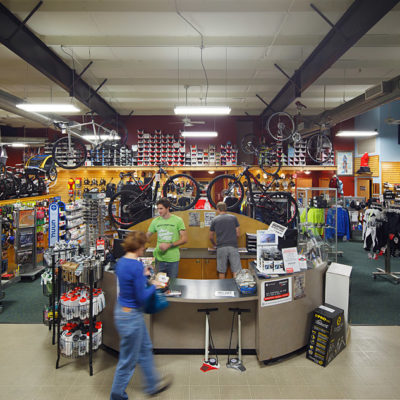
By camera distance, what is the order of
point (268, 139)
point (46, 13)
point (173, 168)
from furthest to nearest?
1. point (268, 139)
2. point (173, 168)
3. point (46, 13)

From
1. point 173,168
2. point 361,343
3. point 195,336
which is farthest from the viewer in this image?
point 173,168

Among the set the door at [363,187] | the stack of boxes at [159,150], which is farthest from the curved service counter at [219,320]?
the door at [363,187]

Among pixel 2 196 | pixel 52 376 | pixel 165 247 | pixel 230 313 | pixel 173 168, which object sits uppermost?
pixel 173 168

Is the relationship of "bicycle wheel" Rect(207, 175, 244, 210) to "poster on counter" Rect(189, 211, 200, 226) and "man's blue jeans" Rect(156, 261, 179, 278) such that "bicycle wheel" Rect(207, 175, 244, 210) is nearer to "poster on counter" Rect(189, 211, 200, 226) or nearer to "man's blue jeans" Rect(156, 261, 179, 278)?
"poster on counter" Rect(189, 211, 200, 226)

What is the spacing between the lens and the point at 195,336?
364 centimetres

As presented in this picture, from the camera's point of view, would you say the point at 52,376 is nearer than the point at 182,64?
Yes

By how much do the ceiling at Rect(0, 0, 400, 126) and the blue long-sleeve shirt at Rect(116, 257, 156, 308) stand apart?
4.31 meters

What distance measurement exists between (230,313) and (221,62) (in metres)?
6.05

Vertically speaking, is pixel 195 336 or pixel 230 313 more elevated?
pixel 230 313

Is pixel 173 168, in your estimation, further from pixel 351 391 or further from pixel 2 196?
pixel 351 391

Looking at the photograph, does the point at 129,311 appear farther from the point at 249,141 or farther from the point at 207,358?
the point at 249,141

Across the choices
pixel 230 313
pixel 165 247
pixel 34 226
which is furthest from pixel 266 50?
pixel 34 226

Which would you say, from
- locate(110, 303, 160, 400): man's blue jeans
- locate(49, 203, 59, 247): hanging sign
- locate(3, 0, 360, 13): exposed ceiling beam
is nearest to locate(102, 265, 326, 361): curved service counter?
locate(110, 303, 160, 400): man's blue jeans

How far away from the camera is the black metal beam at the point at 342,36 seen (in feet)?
13.2
